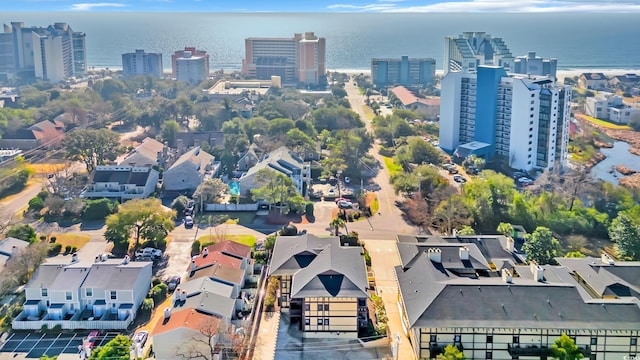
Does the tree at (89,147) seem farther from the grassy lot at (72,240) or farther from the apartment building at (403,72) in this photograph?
the apartment building at (403,72)

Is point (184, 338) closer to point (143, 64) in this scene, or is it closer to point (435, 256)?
point (435, 256)

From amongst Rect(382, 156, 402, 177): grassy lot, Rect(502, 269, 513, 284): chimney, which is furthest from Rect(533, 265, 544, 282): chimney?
Rect(382, 156, 402, 177): grassy lot

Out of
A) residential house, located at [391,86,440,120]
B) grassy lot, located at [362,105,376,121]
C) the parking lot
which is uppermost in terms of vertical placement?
residential house, located at [391,86,440,120]

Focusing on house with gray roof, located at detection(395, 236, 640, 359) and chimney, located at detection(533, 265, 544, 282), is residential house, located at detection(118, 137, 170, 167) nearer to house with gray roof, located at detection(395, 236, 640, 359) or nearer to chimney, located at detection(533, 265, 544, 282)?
house with gray roof, located at detection(395, 236, 640, 359)

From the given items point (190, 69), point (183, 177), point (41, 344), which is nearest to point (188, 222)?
point (183, 177)

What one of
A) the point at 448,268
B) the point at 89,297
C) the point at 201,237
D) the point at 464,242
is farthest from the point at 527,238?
the point at 89,297

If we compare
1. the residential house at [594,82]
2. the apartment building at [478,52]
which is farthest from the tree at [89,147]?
the residential house at [594,82]
